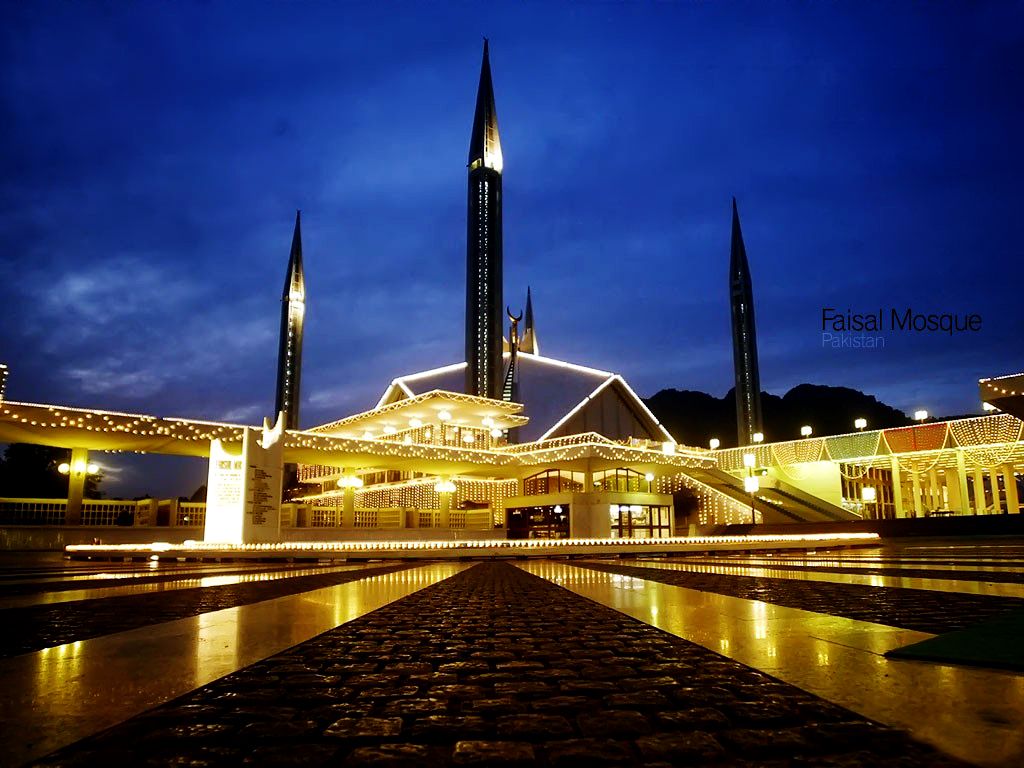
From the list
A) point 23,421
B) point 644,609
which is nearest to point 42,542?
point 23,421

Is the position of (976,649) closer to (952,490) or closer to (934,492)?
(952,490)

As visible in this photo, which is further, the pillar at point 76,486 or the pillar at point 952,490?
the pillar at point 952,490

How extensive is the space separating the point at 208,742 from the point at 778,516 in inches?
1470

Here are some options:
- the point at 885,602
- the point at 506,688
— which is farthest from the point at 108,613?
the point at 885,602

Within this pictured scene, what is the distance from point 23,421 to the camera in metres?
21.1

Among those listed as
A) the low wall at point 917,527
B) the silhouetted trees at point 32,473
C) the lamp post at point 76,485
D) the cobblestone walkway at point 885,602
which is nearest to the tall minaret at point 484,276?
the low wall at point 917,527

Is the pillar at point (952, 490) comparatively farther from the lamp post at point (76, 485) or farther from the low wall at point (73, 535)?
the lamp post at point (76, 485)

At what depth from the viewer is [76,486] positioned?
24766 mm

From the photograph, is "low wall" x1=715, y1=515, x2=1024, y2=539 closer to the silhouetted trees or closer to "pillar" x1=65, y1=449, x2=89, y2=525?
"pillar" x1=65, y1=449, x2=89, y2=525

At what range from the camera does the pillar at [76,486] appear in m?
23.9

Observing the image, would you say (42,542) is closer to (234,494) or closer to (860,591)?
(234,494)

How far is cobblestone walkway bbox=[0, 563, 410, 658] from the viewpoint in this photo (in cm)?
383

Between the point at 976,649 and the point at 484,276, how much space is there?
5663 cm

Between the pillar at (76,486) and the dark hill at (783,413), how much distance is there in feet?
280
